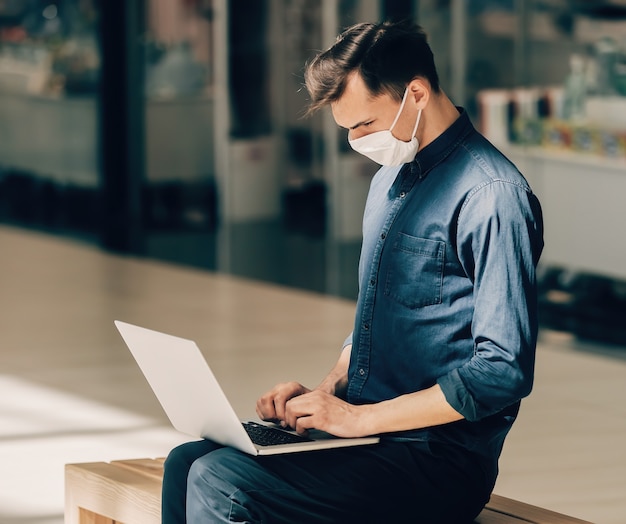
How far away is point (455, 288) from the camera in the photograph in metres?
2.79

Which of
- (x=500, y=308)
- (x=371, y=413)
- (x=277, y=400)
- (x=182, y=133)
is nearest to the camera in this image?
(x=500, y=308)

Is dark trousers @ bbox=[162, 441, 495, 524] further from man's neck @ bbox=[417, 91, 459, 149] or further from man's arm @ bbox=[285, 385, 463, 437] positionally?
man's neck @ bbox=[417, 91, 459, 149]

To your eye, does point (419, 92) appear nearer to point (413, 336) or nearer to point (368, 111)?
point (368, 111)

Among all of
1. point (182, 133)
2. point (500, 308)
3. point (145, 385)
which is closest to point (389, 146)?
point (500, 308)

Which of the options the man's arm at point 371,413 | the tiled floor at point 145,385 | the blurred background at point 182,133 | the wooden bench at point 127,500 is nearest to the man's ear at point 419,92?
the man's arm at point 371,413

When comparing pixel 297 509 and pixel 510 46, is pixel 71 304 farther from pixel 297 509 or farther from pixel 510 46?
pixel 297 509

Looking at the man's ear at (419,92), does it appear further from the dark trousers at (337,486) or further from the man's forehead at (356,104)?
the dark trousers at (337,486)

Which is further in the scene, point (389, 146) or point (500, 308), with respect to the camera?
point (389, 146)

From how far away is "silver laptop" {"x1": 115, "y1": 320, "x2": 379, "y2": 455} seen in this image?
8.89 feet

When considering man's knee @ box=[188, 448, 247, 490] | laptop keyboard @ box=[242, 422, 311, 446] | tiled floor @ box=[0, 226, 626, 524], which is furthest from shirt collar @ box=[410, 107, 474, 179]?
tiled floor @ box=[0, 226, 626, 524]

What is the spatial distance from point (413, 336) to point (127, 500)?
78cm

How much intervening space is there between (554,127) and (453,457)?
5.45 m

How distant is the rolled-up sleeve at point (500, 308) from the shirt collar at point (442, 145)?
193mm

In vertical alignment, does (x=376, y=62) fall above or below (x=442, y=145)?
above
